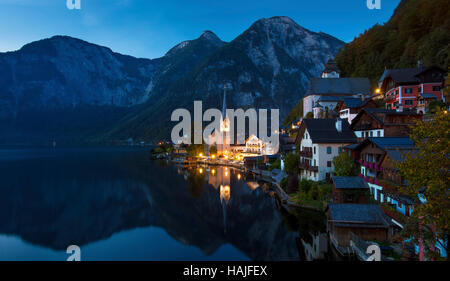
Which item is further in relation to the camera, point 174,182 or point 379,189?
point 174,182

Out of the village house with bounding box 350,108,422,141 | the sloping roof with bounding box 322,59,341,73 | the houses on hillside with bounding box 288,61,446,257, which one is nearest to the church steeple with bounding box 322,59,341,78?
the sloping roof with bounding box 322,59,341,73

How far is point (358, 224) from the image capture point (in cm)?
2388

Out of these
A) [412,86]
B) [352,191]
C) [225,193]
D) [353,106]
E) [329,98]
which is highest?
[329,98]

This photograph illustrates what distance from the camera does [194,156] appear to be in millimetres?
124250

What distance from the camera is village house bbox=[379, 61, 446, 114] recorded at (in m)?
48.7

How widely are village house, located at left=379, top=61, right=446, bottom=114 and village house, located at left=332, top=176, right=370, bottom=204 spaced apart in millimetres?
21559

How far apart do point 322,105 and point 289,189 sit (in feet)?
137

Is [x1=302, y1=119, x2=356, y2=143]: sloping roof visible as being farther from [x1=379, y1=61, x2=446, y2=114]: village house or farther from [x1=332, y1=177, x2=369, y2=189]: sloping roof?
[x1=332, y1=177, x2=369, y2=189]: sloping roof

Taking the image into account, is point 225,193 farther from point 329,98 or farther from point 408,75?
A: point 329,98

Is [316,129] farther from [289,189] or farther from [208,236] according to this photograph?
[208,236]

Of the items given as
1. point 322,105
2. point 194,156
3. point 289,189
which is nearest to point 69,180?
point 194,156

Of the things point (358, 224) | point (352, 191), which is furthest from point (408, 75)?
point (358, 224)

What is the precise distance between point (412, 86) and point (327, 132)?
21.5 meters
